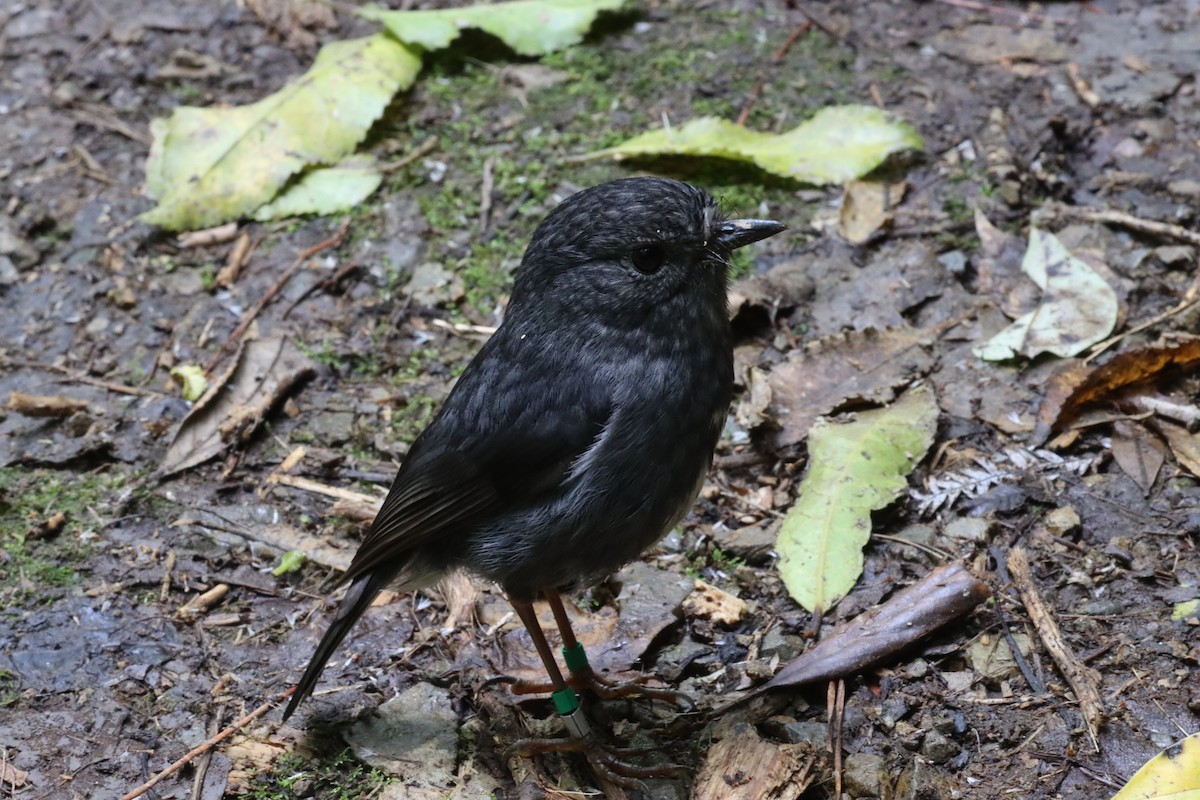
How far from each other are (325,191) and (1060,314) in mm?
3419

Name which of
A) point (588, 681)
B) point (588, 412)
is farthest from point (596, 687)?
point (588, 412)

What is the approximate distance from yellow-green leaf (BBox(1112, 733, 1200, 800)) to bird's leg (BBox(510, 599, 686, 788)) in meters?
1.26

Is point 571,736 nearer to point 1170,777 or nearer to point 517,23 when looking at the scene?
point 1170,777

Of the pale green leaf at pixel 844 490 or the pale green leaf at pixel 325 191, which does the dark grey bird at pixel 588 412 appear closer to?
the pale green leaf at pixel 844 490

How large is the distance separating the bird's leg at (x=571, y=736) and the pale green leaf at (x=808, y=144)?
8.65ft

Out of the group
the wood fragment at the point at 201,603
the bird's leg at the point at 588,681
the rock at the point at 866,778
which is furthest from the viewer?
the wood fragment at the point at 201,603

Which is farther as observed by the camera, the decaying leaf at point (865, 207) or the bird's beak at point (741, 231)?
the decaying leaf at point (865, 207)

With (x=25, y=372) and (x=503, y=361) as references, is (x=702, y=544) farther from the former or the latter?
(x=25, y=372)

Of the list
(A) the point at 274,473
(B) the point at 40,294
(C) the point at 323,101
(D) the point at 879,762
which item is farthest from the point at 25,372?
(D) the point at 879,762

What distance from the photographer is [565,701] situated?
369cm

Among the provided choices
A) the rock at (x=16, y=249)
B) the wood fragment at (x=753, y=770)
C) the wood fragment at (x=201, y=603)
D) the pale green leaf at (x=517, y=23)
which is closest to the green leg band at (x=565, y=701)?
the wood fragment at (x=753, y=770)

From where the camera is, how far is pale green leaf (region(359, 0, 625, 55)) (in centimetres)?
629

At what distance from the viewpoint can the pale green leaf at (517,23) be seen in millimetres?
6293

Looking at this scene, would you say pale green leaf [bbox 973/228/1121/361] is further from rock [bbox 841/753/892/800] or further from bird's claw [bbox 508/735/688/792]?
bird's claw [bbox 508/735/688/792]
